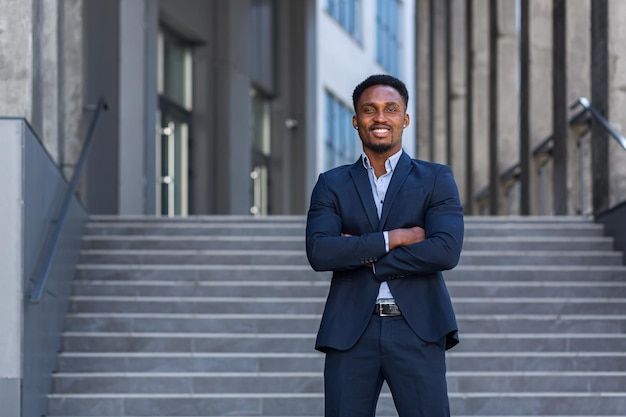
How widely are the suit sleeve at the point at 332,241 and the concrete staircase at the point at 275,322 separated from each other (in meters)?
3.93

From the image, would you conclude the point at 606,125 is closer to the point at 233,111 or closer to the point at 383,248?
the point at 383,248

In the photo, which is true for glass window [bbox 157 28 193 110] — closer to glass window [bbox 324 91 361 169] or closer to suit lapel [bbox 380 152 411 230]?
glass window [bbox 324 91 361 169]

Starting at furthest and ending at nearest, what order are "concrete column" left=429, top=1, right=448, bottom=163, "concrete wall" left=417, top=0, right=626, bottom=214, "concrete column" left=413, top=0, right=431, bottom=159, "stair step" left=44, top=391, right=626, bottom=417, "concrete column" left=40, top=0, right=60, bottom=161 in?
"concrete column" left=413, top=0, right=431, bottom=159, "concrete column" left=429, top=1, right=448, bottom=163, "concrete wall" left=417, top=0, right=626, bottom=214, "concrete column" left=40, top=0, right=60, bottom=161, "stair step" left=44, top=391, right=626, bottom=417

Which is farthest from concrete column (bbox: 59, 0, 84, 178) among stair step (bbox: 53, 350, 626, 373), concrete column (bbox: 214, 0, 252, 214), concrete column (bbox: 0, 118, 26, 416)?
concrete column (bbox: 214, 0, 252, 214)

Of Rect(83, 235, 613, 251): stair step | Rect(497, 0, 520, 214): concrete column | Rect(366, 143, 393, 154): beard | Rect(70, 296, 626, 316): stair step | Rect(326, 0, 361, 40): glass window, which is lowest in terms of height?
Rect(70, 296, 626, 316): stair step

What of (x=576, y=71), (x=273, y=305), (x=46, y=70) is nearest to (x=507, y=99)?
(x=576, y=71)

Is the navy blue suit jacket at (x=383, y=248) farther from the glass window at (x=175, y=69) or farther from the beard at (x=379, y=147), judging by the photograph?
the glass window at (x=175, y=69)

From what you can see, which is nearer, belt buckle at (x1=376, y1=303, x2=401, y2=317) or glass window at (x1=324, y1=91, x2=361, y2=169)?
belt buckle at (x1=376, y1=303, x2=401, y2=317)

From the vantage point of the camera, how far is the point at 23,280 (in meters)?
8.14

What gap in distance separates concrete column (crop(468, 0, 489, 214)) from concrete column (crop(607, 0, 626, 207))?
10382mm

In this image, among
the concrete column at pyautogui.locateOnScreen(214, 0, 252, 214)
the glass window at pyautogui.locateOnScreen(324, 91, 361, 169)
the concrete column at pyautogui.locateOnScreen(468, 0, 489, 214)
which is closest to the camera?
the concrete column at pyautogui.locateOnScreen(214, 0, 252, 214)

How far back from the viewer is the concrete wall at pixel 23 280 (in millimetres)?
7949

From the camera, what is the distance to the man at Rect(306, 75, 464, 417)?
441 centimetres

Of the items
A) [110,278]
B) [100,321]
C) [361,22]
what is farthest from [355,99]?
[361,22]
